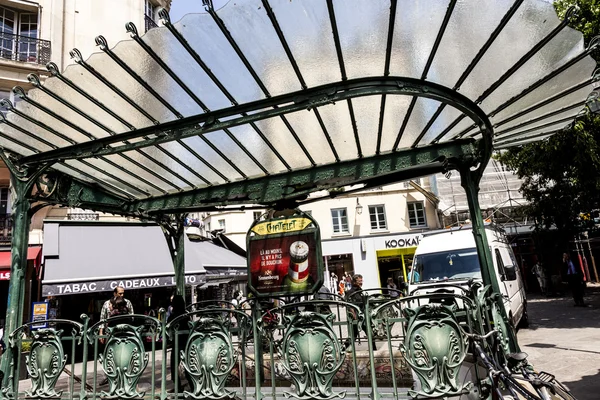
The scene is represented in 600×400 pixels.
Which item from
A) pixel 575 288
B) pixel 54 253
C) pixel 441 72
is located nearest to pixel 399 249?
pixel 575 288

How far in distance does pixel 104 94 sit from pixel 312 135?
2.55 meters

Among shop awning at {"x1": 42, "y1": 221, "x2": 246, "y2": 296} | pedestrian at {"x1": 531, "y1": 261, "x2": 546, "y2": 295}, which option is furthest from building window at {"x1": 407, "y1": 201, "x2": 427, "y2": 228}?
shop awning at {"x1": 42, "y1": 221, "x2": 246, "y2": 296}

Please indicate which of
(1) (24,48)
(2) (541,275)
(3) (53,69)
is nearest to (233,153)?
(3) (53,69)

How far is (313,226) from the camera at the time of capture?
19.5ft

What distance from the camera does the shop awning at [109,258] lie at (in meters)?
10.4

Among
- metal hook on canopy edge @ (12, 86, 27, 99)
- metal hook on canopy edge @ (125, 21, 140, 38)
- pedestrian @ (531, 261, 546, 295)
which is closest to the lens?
metal hook on canopy edge @ (125, 21, 140, 38)

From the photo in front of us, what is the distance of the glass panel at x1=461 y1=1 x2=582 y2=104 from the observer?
323 centimetres

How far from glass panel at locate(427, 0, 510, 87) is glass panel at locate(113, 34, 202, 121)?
94.9 inches

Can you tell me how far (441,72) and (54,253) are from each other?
11279 millimetres

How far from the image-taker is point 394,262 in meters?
25.8

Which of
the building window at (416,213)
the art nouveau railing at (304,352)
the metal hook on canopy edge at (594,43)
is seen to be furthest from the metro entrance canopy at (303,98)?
the building window at (416,213)

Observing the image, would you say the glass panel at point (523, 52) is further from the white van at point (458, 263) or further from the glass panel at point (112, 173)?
the white van at point (458, 263)

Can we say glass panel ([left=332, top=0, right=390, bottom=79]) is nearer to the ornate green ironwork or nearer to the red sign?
the ornate green ironwork

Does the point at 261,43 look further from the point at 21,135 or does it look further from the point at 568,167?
the point at 568,167
